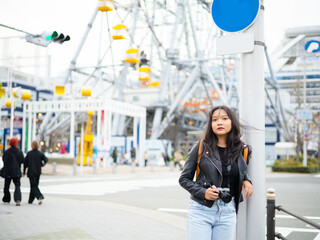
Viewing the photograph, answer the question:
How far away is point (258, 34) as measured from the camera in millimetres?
3529

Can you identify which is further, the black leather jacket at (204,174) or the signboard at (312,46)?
the signboard at (312,46)

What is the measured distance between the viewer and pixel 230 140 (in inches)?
120

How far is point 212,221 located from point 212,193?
24cm

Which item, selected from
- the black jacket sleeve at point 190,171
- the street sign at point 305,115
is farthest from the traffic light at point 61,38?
the street sign at point 305,115

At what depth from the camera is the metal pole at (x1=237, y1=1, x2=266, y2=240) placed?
3.32 meters

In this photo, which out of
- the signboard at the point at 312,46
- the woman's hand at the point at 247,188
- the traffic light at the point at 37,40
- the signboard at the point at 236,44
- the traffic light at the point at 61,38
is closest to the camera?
the woman's hand at the point at 247,188

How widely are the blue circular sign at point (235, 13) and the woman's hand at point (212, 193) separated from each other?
1.40 meters

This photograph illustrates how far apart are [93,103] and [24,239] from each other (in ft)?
92.3

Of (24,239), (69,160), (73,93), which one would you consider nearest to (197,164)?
(24,239)

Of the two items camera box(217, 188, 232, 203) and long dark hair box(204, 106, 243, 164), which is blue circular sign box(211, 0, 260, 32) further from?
camera box(217, 188, 232, 203)

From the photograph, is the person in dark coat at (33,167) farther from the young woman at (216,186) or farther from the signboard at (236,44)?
the young woman at (216,186)

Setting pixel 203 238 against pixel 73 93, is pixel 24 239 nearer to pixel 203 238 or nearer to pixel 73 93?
pixel 203 238

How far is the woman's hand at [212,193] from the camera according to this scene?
2838 mm

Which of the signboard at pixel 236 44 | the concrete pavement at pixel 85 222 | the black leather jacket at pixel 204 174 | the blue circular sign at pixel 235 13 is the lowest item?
the concrete pavement at pixel 85 222
